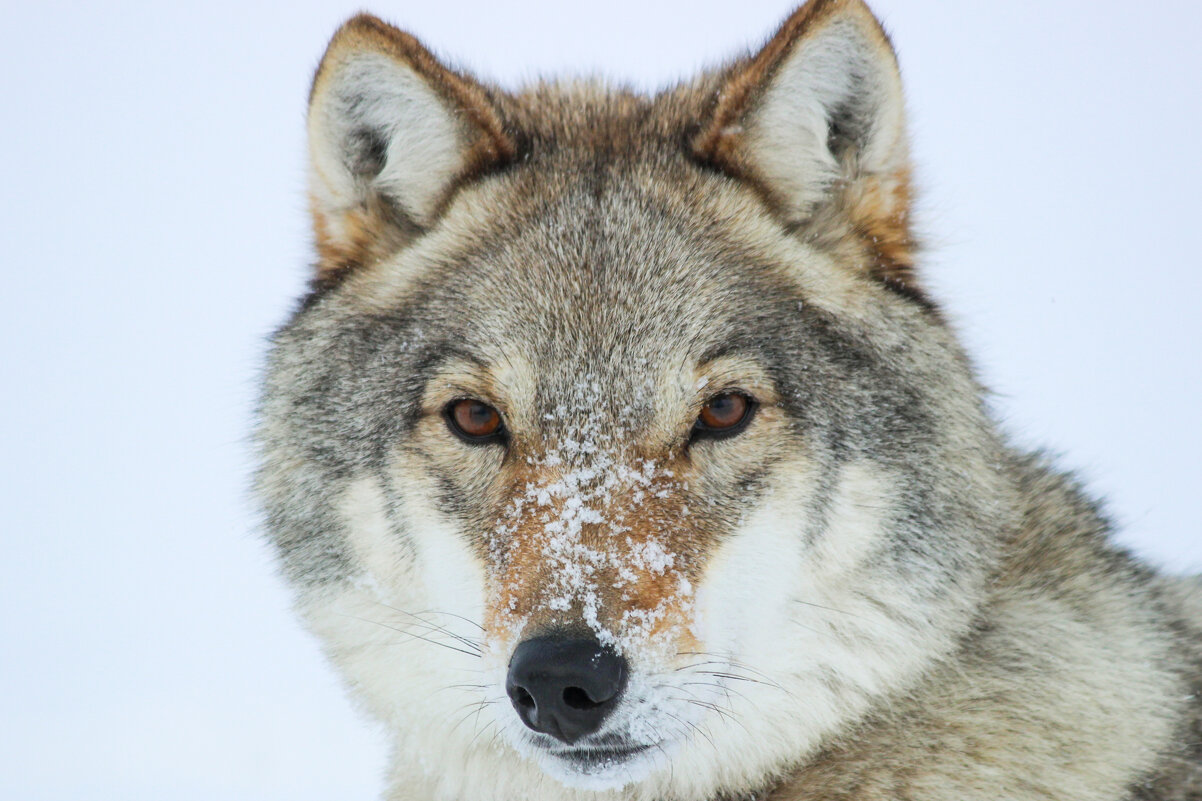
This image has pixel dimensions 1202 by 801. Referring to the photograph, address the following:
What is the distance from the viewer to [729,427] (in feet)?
10.3

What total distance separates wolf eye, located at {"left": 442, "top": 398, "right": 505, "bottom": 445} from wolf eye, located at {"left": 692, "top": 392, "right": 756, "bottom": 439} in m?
0.59

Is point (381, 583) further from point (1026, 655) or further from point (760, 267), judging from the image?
point (1026, 655)

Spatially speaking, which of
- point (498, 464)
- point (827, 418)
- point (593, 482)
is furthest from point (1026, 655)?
point (498, 464)

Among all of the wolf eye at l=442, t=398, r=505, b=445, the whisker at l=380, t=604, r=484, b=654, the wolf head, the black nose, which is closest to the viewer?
the black nose

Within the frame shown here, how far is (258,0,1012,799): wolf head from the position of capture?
113 inches

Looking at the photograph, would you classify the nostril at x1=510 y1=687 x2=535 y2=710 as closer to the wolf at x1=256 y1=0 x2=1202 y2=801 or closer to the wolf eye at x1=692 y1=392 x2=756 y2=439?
the wolf at x1=256 y1=0 x2=1202 y2=801

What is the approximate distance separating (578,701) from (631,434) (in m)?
0.75

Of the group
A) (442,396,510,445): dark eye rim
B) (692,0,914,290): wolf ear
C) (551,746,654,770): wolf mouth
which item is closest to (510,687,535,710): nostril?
(551,746,654,770): wolf mouth

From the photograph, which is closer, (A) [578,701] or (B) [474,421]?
(A) [578,701]

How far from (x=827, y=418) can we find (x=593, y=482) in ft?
2.32

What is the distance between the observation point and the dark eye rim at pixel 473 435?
3.23 m

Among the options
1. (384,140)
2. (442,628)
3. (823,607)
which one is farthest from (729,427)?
(384,140)

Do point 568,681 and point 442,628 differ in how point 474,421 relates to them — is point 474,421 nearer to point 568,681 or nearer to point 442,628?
point 442,628

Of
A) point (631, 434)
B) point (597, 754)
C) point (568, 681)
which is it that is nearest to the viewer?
point (568, 681)
